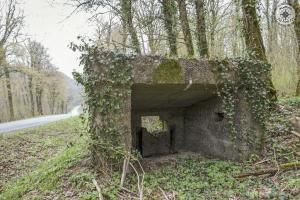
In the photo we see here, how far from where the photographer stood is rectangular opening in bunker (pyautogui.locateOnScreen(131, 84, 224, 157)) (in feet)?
19.8

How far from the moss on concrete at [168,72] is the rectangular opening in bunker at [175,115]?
17 cm

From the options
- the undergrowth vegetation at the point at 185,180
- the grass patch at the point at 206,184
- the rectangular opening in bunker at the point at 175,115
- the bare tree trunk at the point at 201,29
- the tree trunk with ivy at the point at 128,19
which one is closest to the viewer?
the grass patch at the point at 206,184

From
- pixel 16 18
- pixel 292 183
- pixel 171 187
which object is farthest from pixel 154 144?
pixel 16 18

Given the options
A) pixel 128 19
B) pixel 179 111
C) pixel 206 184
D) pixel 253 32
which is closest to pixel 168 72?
pixel 206 184

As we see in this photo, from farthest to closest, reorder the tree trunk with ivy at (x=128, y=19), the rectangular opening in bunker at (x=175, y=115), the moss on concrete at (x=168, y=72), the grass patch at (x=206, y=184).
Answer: the tree trunk with ivy at (x=128, y=19), the rectangular opening in bunker at (x=175, y=115), the moss on concrete at (x=168, y=72), the grass patch at (x=206, y=184)

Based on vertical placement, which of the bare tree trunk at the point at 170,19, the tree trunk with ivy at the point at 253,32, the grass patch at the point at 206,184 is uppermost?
the bare tree trunk at the point at 170,19

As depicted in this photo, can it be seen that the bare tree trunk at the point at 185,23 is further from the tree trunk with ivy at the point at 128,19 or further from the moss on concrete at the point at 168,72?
the moss on concrete at the point at 168,72

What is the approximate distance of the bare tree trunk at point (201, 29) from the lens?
980 centimetres

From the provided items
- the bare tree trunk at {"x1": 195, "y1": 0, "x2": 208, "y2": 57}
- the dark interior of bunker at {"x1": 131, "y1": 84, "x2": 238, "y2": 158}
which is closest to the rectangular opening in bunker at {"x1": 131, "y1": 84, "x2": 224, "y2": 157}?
the dark interior of bunker at {"x1": 131, "y1": 84, "x2": 238, "y2": 158}

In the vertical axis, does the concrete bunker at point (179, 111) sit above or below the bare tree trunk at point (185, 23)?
below

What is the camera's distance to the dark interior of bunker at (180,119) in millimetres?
6070

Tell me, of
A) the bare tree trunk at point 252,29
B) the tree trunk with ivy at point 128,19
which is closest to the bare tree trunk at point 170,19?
the tree trunk with ivy at point 128,19

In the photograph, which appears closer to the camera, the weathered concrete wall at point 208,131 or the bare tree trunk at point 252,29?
the weathered concrete wall at point 208,131

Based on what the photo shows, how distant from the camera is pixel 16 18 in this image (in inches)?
693
